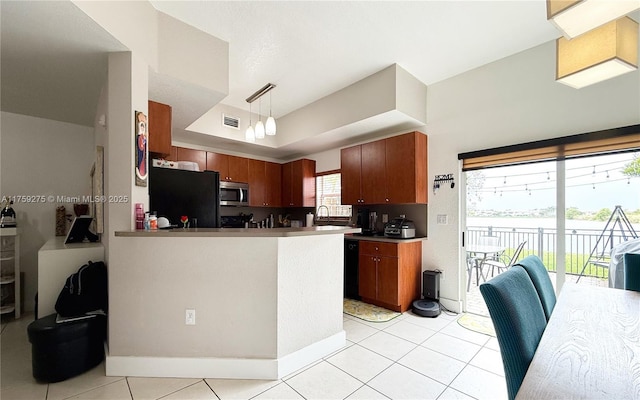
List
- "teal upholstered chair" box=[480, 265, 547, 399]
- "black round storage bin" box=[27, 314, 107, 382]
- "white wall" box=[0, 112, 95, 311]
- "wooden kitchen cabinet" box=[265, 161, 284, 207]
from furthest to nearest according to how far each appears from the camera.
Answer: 1. "wooden kitchen cabinet" box=[265, 161, 284, 207]
2. "white wall" box=[0, 112, 95, 311]
3. "black round storage bin" box=[27, 314, 107, 382]
4. "teal upholstered chair" box=[480, 265, 547, 399]

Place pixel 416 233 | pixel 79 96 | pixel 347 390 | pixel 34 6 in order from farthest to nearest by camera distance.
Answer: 1. pixel 416 233
2. pixel 79 96
3. pixel 347 390
4. pixel 34 6

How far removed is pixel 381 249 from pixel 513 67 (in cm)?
263

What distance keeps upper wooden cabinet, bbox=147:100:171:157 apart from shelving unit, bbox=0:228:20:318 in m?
2.19

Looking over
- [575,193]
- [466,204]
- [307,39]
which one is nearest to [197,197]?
[307,39]

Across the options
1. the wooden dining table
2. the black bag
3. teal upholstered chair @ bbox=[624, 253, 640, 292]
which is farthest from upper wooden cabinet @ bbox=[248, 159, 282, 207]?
teal upholstered chair @ bbox=[624, 253, 640, 292]

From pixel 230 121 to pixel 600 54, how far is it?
419 cm

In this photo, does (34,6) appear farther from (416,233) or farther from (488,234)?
(488,234)

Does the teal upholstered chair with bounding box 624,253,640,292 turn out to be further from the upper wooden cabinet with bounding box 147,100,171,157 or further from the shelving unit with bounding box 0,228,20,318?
the shelving unit with bounding box 0,228,20,318

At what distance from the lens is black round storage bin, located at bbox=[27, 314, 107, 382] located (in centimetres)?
189

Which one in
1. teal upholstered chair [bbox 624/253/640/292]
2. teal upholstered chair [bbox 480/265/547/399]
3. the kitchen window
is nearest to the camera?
teal upholstered chair [bbox 480/265/547/399]

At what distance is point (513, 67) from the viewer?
2.94 metres

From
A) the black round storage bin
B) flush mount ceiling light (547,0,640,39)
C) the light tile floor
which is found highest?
flush mount ceiling light (547,0,640,39)

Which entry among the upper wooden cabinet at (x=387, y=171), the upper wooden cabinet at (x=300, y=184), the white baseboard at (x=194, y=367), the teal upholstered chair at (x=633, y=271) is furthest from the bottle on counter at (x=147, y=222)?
the teal upholstered chair at (x=633, y=271)

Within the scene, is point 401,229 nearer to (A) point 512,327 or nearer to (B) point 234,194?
(A) point 512,327
